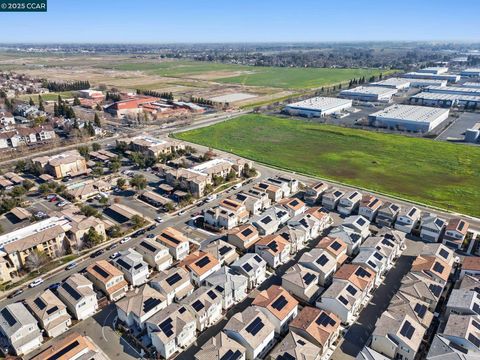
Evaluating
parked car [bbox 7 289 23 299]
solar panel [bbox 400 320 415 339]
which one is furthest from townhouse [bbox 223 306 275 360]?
parked car [bbox 7 289 23 299]

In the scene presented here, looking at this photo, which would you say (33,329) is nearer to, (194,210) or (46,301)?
(46,301)

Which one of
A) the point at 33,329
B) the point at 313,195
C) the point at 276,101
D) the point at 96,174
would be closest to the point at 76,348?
the point at 33,329

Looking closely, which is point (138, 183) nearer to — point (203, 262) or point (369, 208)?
point (203, 262)

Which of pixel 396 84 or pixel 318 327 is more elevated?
pixel 396 84

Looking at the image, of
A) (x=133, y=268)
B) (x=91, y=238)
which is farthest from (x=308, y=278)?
(x=91, y=238)

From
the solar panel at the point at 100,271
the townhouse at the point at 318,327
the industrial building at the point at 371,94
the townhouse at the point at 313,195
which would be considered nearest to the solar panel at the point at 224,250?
the townhouse at the point at 318,327

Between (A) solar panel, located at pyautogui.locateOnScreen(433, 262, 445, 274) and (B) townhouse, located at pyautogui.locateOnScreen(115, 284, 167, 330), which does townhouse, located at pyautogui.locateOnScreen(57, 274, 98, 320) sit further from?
(A) solar panel, located at pyautogui.locateOnScreen(433, 262, 445, 274)

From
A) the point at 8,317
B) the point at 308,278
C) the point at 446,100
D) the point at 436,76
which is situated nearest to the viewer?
the point at 8,317
